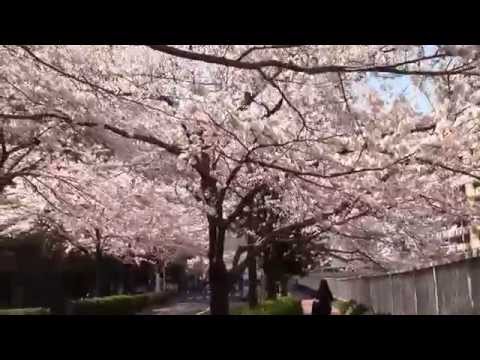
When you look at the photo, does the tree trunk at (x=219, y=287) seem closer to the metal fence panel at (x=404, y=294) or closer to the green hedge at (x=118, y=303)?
the green hedge at (x=118, y=303)

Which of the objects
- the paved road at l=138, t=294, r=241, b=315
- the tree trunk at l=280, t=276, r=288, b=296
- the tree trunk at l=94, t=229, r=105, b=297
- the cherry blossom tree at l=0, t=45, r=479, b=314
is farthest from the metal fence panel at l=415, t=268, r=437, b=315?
the tree trunk at l=94, t=229, r=105, b=297

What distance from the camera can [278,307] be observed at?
18.1 ft

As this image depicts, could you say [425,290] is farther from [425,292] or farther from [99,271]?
[99,271]

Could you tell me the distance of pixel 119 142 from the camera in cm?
354

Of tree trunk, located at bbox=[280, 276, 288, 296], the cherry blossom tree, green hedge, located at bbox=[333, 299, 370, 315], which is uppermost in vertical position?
the cherry blossom tree

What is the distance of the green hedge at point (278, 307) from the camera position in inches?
193

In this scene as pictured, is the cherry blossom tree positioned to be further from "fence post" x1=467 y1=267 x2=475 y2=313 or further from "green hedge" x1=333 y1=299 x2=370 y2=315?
"green hedge" x1=333 y1=299 x2=370 y2=315

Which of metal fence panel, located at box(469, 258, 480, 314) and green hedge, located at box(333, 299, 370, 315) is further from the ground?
metal fence panel, located at box(469, 258, 480, 314)

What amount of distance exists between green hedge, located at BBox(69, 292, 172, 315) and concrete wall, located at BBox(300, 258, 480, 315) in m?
1.40

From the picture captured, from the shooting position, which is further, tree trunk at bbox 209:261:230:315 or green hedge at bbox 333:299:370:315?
green hedge at bbox 333:299:370:315

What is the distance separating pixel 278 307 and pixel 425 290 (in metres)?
1.63

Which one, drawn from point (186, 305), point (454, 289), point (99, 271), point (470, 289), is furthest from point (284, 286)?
point (470, 289)

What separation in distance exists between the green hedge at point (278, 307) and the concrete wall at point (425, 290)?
18.4 inches

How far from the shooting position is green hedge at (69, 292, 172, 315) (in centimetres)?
366
